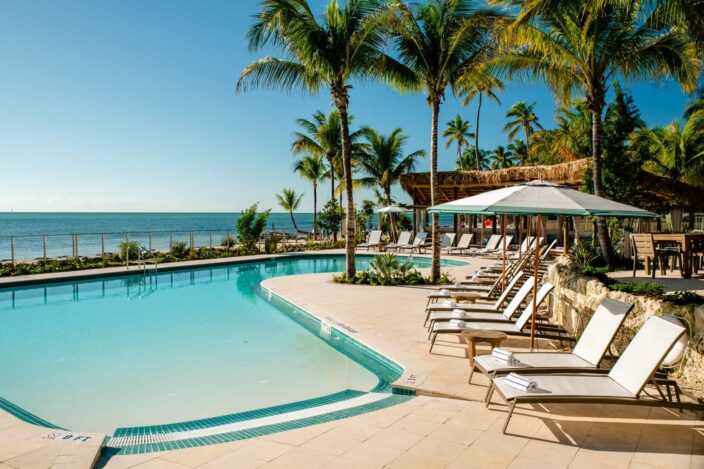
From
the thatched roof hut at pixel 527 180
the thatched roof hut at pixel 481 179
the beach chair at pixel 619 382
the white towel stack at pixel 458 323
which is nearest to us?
the beach chair at pixel 619 382

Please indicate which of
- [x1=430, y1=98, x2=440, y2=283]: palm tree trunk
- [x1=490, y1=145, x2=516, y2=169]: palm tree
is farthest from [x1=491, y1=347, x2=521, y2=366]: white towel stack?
[x1=490, y1=145, x2=516, y2=169]: palm tree

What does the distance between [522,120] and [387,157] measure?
2244 centimetres

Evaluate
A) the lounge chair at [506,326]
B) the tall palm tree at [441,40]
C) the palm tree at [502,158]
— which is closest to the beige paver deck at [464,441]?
the lounge chair at [506,326]

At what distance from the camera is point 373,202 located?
104 ft

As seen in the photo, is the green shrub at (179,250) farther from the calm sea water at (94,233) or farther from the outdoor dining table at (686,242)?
the outdoor dining table at (686,242)

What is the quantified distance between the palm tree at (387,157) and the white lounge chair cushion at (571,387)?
907 inches

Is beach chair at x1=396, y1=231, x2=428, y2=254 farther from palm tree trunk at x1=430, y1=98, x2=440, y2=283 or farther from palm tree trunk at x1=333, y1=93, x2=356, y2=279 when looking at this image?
palm tree trunk at x1=333, y1=93, x2=356, y2=279

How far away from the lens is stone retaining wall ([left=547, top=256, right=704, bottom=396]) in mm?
4703

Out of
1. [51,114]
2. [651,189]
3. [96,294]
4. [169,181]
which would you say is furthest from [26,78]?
[169,181]

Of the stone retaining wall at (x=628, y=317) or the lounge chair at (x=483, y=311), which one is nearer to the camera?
the stone retaining wall at (x=628, y=317)

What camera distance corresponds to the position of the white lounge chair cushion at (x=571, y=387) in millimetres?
3787

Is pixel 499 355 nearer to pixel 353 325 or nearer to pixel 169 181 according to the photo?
pixel 353 325

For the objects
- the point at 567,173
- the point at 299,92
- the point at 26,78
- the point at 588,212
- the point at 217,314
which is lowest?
the point at 217,314

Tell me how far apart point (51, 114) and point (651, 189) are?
2615 cm
